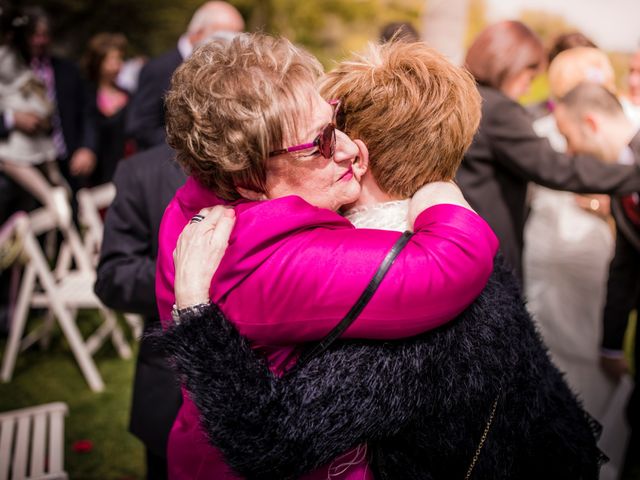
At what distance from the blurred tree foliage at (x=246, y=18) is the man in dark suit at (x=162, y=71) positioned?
1026 centimetres

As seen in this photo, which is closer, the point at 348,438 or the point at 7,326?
the point at 348,438

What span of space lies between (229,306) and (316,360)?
0.75 ft

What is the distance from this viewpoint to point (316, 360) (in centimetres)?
141

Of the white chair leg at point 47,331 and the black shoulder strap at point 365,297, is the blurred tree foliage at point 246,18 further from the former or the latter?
the black shoulder strap at point 365,297

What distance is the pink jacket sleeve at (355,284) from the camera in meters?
1.30

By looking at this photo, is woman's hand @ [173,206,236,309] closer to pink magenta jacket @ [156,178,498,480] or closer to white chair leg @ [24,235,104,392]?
pink magenta jacket @ [156,178,498,480]

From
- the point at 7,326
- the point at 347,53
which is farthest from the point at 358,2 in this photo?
the point at 347,53

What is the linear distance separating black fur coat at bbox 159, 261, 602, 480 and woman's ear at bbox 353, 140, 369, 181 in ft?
1.41

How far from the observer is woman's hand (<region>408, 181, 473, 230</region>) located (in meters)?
1.53

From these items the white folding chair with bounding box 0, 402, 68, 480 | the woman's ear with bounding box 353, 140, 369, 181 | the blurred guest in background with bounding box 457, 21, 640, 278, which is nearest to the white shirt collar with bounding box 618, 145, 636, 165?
the blurred guest in background with bounding box 457, 21, 640, 278

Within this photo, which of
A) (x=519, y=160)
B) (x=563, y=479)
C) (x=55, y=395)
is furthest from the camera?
(x=55, y=395)

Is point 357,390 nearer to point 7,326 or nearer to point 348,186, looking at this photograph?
point 348,186

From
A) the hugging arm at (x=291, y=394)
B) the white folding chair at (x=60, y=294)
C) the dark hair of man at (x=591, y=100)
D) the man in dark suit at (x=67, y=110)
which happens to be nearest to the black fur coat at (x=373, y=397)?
the hugging arm at (x=291, y=394)

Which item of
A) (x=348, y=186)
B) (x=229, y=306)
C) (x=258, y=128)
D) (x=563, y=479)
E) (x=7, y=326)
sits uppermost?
(x=258, y=128)
